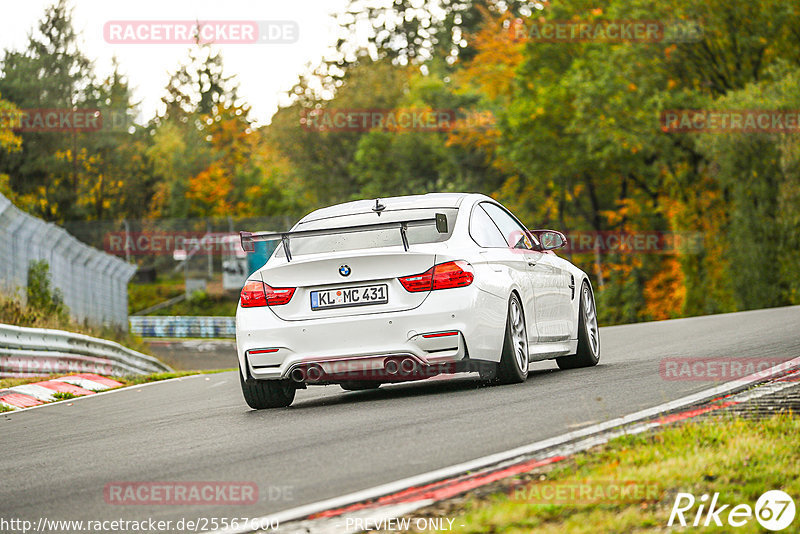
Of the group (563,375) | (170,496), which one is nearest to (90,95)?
(563,375)

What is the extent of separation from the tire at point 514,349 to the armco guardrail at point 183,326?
47.1m

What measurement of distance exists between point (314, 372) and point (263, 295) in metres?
0.73

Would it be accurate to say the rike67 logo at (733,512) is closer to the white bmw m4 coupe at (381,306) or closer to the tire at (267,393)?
the white bmw m4 coupe at (381,306)

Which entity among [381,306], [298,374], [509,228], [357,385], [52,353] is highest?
[509,228]

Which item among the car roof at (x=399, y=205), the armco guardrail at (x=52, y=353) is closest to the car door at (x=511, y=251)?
the car roof at (x=399, y=205)

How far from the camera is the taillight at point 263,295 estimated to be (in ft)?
30.3

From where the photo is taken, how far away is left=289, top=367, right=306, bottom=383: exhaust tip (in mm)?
9203

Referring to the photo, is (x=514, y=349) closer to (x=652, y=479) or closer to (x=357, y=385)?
(x=357, y=385)

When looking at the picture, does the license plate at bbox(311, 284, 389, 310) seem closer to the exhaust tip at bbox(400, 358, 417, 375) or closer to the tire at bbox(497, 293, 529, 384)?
the exhaust tip at bbox(400, 358, 417, 375)

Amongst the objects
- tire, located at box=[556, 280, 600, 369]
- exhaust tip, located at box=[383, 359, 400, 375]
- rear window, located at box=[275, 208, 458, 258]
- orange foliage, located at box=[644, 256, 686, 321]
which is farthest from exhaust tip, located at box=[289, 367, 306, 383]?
orange foliage, located at box=[644, 256, 686, 321]

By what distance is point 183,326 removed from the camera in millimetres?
57812

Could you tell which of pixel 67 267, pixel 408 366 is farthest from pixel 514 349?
pixel 67 267

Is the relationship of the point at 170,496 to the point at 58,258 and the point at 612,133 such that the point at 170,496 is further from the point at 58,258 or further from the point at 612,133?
the point at 612,133

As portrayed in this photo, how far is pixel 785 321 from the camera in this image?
1641cm
